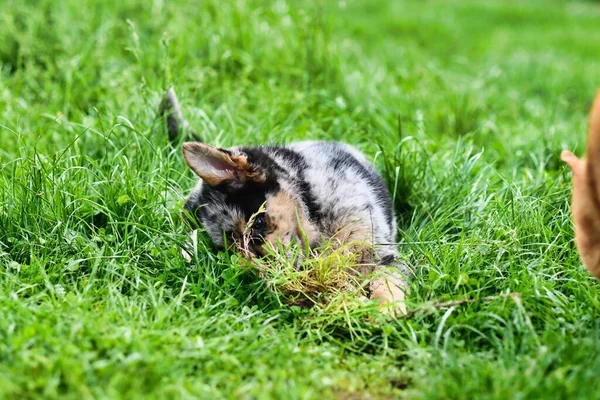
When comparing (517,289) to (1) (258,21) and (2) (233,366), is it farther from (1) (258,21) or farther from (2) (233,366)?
(1) (258,21)

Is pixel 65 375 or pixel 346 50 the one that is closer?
pixel 65 375

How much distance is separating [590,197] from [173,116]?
2594mm

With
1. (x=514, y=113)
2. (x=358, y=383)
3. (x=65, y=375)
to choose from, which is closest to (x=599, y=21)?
(x=514, y=113)

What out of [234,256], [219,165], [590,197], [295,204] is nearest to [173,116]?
[219,165]

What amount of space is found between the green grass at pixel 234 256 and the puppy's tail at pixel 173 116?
94mm

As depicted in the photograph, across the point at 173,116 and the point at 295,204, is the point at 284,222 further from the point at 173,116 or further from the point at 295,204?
the point at 173,116

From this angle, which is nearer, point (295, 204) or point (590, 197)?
point (590, 197)

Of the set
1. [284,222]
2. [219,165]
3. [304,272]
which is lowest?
[304,272]

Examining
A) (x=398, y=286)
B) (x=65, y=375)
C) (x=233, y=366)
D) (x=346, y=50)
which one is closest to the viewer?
(x=65, y=375)

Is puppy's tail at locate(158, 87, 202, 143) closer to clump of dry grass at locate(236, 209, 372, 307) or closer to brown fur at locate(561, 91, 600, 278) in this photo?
clump of dry grass at locate(236, 209, 372, 307)

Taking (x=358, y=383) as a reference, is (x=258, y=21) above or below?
above

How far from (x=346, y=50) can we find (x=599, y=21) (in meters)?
6.11

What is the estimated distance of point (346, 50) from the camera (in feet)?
23.2

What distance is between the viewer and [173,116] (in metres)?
4.53
